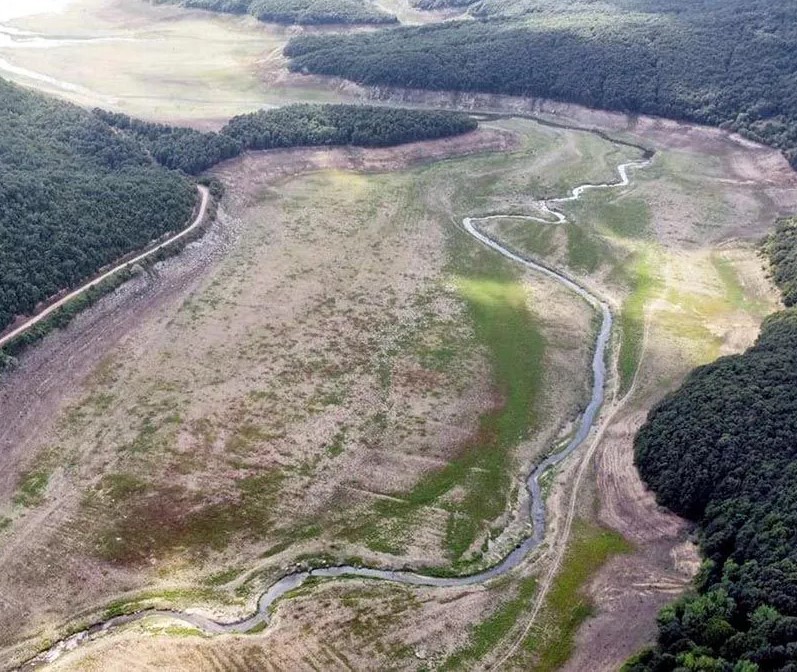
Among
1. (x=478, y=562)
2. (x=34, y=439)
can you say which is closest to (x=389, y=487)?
(x=478, y=562)

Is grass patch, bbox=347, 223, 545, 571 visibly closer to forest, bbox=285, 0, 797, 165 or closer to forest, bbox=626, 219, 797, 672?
forest, bbox=626, 219, 797, 672

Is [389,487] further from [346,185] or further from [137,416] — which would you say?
[346,185]

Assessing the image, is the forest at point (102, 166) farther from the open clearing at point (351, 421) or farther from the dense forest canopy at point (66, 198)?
the open clearing at point (351, 421)

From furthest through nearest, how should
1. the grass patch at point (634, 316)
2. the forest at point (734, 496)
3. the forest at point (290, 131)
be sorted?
the forest at point (290, 131) < the grass patch at point (634, 316) < the forest at point (734, 496)

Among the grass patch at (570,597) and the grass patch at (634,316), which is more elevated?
the grass patch at (634,316)

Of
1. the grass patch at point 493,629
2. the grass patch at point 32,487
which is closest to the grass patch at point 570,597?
the grass patch at point 493,629

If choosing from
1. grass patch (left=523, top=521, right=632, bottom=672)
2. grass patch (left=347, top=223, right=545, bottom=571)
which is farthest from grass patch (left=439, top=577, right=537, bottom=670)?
grass patch (left=347, top=223, right=545, bottom=571)
